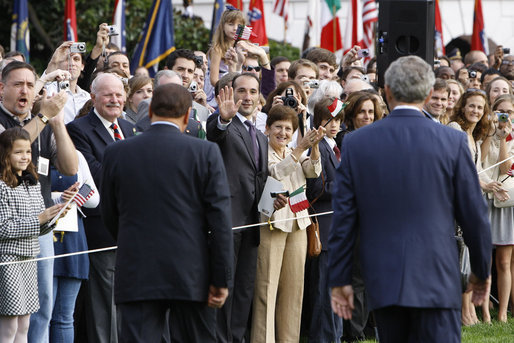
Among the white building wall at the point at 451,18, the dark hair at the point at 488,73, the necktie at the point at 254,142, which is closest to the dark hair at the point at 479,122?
the necktie at the point at 254,142

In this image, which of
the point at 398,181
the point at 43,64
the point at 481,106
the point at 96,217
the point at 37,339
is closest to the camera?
the point at 398,181

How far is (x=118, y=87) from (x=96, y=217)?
106cm

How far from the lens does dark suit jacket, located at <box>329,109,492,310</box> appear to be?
18.5 ft

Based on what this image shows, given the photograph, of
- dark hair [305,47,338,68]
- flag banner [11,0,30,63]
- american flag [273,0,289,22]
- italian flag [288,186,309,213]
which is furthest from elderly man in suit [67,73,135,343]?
american flag [273,0,289,22]

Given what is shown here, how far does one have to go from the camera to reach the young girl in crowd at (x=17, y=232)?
7074mm

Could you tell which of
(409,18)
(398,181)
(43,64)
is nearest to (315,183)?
(409,18)

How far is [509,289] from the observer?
10625 mm

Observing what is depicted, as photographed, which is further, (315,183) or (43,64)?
(43,64)

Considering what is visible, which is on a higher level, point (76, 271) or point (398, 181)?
point (398, 181)

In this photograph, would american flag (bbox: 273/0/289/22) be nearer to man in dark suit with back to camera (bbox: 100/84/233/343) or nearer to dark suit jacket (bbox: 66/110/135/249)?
dark suit jacket (bbox: 66/110/135/249)

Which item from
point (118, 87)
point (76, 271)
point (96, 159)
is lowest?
point (76, 271)

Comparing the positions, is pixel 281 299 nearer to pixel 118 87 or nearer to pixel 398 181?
pixel 118 87

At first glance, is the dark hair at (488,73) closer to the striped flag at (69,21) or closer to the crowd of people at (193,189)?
the crowd of people at (193,189)

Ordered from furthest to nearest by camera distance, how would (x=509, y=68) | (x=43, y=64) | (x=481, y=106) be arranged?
(x=43, y=64)
(x=509, y=68)
(x=481, y=106)
